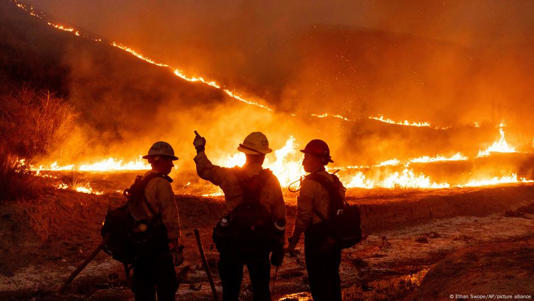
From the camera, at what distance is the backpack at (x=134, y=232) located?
4.30 meters

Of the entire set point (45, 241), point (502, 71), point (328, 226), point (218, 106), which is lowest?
point (45, 241)

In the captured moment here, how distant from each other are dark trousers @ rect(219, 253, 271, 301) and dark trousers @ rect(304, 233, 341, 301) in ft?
1.86

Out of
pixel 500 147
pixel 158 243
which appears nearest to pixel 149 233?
pixel 158 243

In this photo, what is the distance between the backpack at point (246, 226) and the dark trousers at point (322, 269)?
2.13 feet

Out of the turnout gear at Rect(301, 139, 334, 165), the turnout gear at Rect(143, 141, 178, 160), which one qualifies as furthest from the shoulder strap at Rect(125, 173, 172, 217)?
the turnout gear at Rect(301, 139, 334, 165)

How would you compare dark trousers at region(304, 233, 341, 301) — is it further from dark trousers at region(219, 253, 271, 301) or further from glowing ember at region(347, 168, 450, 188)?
Answer: glowing ember at region(347, 168, 450, 188)

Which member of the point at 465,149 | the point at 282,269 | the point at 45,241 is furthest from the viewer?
the point at 465,149

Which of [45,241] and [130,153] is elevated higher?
[130,153]

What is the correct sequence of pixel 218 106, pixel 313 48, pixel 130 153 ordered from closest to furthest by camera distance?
pixel 130 153 < pixel 218 106 < pixel 313 48

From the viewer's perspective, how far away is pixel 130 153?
1053 inches

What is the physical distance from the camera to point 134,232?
432cm

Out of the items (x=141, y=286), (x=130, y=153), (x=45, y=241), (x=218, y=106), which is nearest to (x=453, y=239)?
(x=141, y=286)

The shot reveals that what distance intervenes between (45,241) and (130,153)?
1781 centimetres

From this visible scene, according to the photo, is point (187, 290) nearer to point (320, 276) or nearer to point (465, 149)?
point (320, 276)
